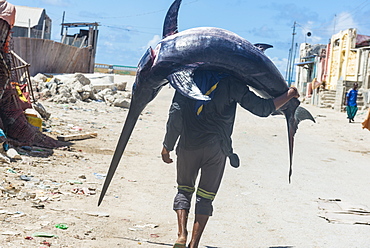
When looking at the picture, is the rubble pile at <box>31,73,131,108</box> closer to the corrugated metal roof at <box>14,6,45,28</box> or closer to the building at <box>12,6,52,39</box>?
the building at <box>12,6,52,39</box>

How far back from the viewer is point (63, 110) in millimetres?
15281

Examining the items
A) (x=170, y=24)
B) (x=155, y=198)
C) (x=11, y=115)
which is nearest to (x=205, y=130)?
(x=170, y=24)

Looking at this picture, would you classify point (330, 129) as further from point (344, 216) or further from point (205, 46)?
point (205, 46)

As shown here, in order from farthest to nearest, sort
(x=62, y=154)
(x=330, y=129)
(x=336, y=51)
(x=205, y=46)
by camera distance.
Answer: (x=336, y=51), (x=330, y=129), (x=62, y=154), (x=205, y=46)

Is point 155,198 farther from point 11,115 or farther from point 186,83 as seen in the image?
point 11,115

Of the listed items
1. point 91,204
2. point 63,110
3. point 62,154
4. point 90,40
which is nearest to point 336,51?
point 90,40

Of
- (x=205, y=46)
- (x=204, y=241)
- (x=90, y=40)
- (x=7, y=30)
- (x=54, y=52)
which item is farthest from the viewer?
(x=90, y=40)

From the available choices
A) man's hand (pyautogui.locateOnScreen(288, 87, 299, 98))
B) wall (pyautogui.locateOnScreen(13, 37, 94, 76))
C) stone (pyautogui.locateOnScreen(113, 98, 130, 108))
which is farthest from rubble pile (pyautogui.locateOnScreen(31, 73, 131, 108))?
man's hand (pyautogui.locateOnScreen(288, 87, 299, 98))

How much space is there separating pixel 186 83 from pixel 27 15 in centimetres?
3814

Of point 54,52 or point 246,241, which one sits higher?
point 54,52

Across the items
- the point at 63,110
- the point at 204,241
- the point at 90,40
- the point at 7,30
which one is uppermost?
the point at 90,40

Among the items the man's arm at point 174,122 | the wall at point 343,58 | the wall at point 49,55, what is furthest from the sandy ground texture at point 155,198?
the wall at point 343,58

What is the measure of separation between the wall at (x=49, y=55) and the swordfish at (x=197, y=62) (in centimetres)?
1741

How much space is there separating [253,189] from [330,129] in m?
11.2
